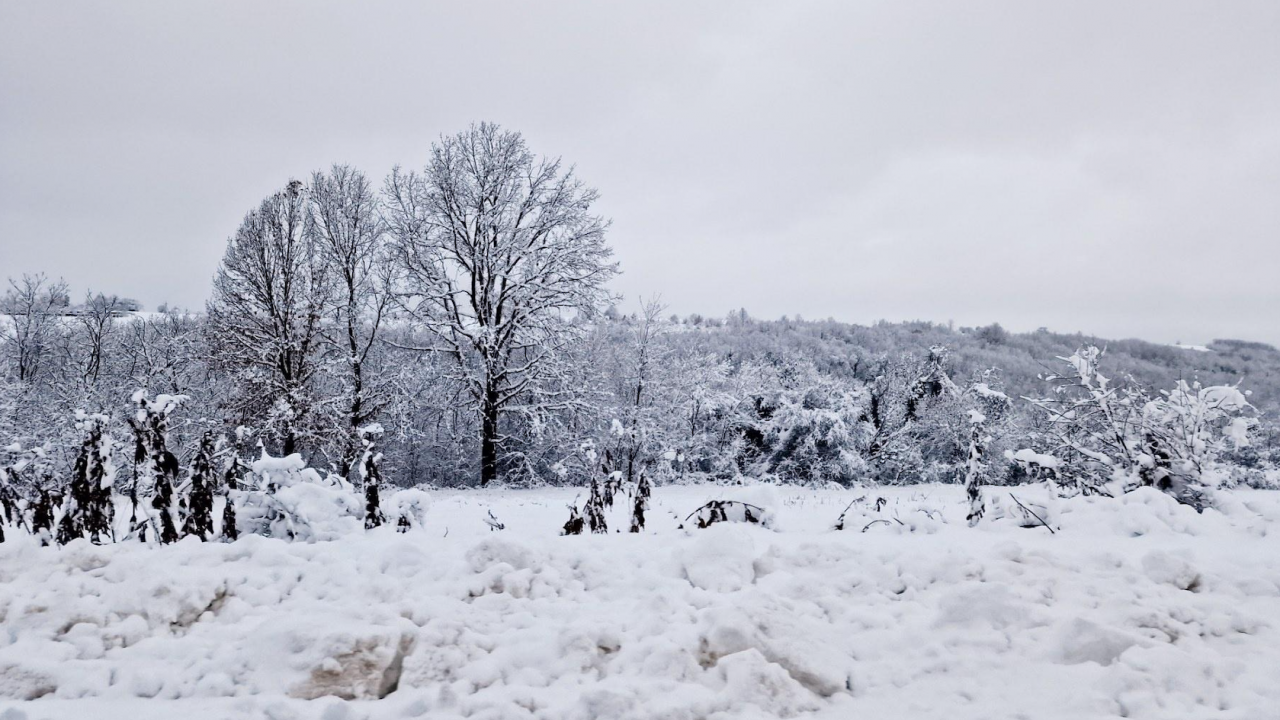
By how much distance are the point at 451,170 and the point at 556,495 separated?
9.45 metres

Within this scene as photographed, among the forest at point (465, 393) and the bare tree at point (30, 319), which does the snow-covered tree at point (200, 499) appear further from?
the bare tree at point (30, 319)

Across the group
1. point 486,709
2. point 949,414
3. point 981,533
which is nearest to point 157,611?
point 486,709

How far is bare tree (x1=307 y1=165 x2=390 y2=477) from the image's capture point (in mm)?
16922

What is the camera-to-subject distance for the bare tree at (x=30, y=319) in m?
25.0

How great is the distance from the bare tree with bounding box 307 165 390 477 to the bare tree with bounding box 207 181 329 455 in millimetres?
363

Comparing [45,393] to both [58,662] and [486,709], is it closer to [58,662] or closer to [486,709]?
[58,662]

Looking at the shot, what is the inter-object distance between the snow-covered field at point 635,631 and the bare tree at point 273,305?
1378 cm

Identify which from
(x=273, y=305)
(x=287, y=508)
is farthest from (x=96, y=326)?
(x=287, y=508)

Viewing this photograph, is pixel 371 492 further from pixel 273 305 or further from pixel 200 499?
pixel 273 305

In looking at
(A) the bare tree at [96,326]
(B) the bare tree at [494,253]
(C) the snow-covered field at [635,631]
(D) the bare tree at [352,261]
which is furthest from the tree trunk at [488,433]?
(A) the bare tree at [96,326]

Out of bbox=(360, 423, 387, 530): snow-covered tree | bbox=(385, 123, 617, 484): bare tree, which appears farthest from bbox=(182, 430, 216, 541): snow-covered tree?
bbox=(385, 123, 617, 484): bare tree

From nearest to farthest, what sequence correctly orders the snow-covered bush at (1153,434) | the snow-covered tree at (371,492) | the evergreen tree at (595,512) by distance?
the snow-covered tree at (371,492) → the evergreen tree at (595,512) → the snow-covered bush at (1153,434)

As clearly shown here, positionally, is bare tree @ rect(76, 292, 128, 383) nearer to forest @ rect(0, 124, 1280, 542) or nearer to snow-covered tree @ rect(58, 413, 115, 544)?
forest @ rect(0, 124, 1280, 542)

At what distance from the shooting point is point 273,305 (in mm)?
16609
